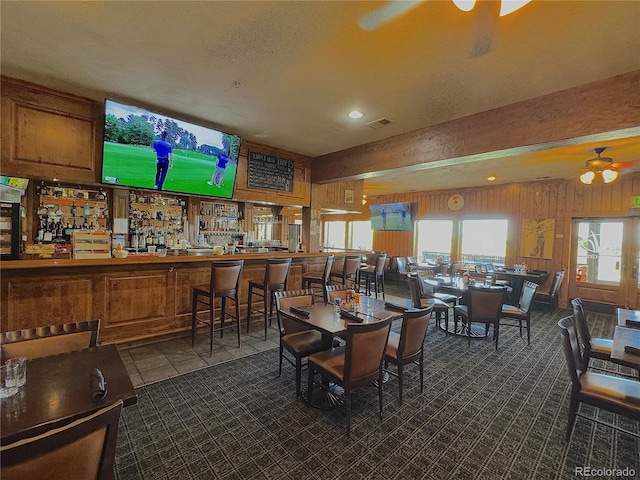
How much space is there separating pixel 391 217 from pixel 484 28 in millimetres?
7903

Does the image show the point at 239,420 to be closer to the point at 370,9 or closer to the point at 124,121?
the point at 370,9

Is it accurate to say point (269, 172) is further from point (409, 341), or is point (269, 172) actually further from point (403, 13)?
point (409, 341)

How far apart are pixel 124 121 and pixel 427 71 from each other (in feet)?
10.7

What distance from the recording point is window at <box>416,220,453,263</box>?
8.76 metres

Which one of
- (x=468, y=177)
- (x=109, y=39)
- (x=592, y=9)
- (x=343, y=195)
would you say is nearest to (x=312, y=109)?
(x=109, y=39)

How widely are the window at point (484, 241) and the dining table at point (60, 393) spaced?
8272 millimetres

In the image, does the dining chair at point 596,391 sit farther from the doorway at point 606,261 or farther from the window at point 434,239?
the window at point 434,239

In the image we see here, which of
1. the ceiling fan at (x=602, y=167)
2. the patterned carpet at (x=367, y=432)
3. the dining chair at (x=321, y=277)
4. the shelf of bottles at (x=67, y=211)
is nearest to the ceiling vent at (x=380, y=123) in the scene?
the dining chair at (x=321, y=277)

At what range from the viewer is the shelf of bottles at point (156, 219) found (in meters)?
5.80

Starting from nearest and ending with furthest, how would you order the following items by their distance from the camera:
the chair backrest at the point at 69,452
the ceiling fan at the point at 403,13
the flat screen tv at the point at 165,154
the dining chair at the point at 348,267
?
the chair backrest at the point at 69,452, the ceiling fan at the point at 403,13, the flat screen tv at the point at 165,154, the dining chair at the point at 348,267

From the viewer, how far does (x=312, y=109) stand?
345 centimetres

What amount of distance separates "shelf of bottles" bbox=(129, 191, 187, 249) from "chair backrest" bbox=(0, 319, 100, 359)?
14.1ft

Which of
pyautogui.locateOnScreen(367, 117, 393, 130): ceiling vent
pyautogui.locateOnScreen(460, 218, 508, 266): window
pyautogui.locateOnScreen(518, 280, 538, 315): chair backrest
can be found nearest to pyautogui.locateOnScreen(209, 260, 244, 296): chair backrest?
pyautogui.locateOnScreen(367, 117, 393, 130): ceiling vent

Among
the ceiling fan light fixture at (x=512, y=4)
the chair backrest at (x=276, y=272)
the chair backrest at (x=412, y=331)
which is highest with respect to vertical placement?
the ceiling fan light fixture at (x=512, y=4)
